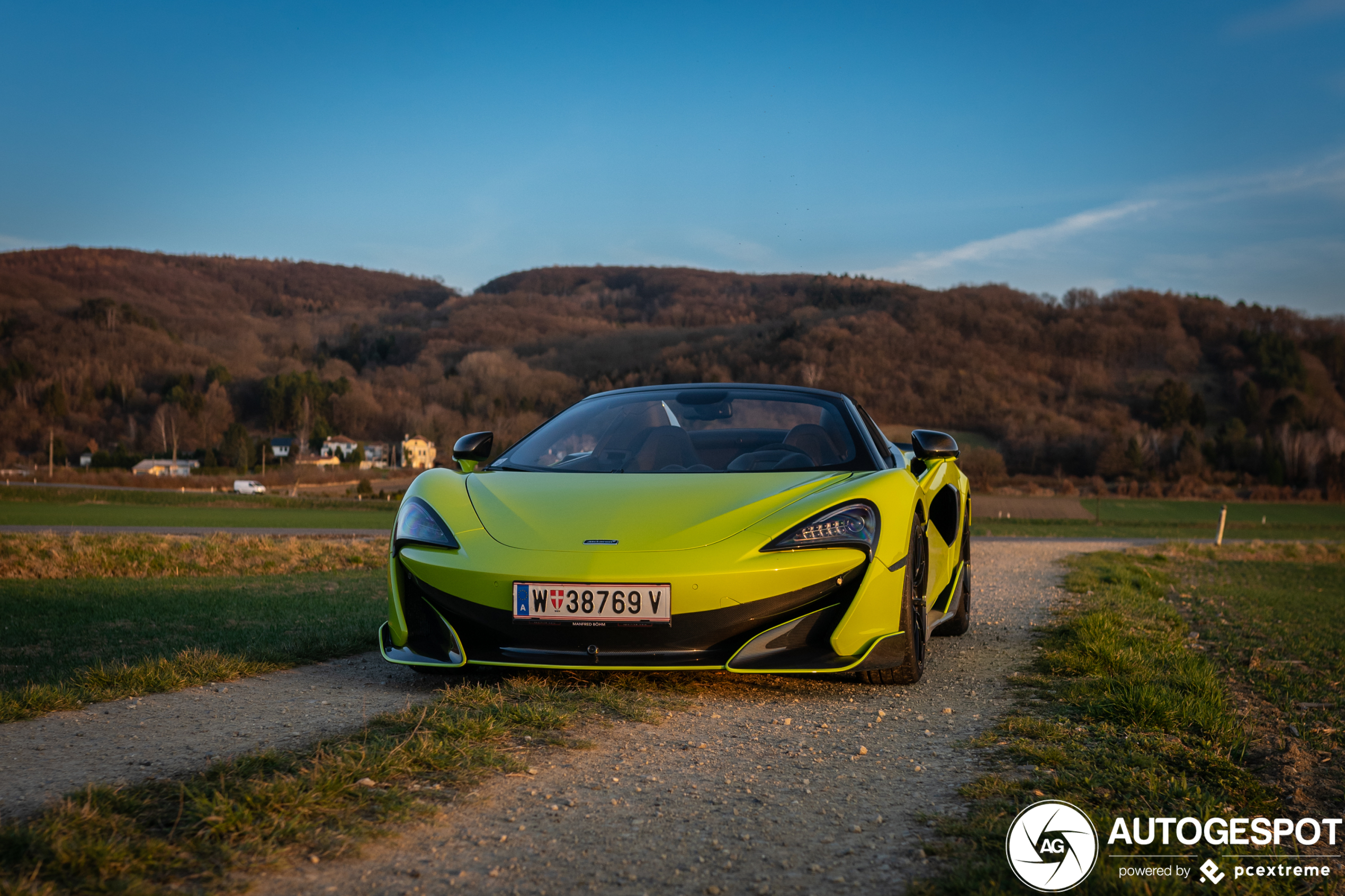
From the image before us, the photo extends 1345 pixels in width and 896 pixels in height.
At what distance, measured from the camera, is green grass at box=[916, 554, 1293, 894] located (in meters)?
2.12

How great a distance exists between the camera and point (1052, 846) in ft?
7.18

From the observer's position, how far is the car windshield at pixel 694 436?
187 inches

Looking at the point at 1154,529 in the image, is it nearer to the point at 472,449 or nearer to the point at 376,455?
the point at 472,449

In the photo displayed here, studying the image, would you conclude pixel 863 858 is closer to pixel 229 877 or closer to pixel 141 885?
pixel 229 877

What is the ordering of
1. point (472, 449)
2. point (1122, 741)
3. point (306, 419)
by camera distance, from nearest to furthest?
point (1122, 741) → point (472, 449) → point (306, 419)

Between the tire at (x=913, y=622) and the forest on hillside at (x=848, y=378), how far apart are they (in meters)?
89.0

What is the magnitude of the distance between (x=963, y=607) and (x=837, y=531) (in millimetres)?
2671

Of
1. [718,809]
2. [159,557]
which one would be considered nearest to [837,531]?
[718,809]

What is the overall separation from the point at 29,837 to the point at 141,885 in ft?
1.14

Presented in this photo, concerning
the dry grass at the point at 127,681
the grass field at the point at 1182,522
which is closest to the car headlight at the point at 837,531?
the dry grass at the point at 127,681

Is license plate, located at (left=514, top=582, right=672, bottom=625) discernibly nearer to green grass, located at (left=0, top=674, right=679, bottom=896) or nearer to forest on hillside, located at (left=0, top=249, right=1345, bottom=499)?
green grass, located at (left=0, top=674, right=679, bottom=896)

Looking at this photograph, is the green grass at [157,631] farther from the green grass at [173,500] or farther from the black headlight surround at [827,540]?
the green grass at [173,500]

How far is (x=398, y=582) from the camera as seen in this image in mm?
4020

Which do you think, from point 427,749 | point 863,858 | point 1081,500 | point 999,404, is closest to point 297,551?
point 427,749
